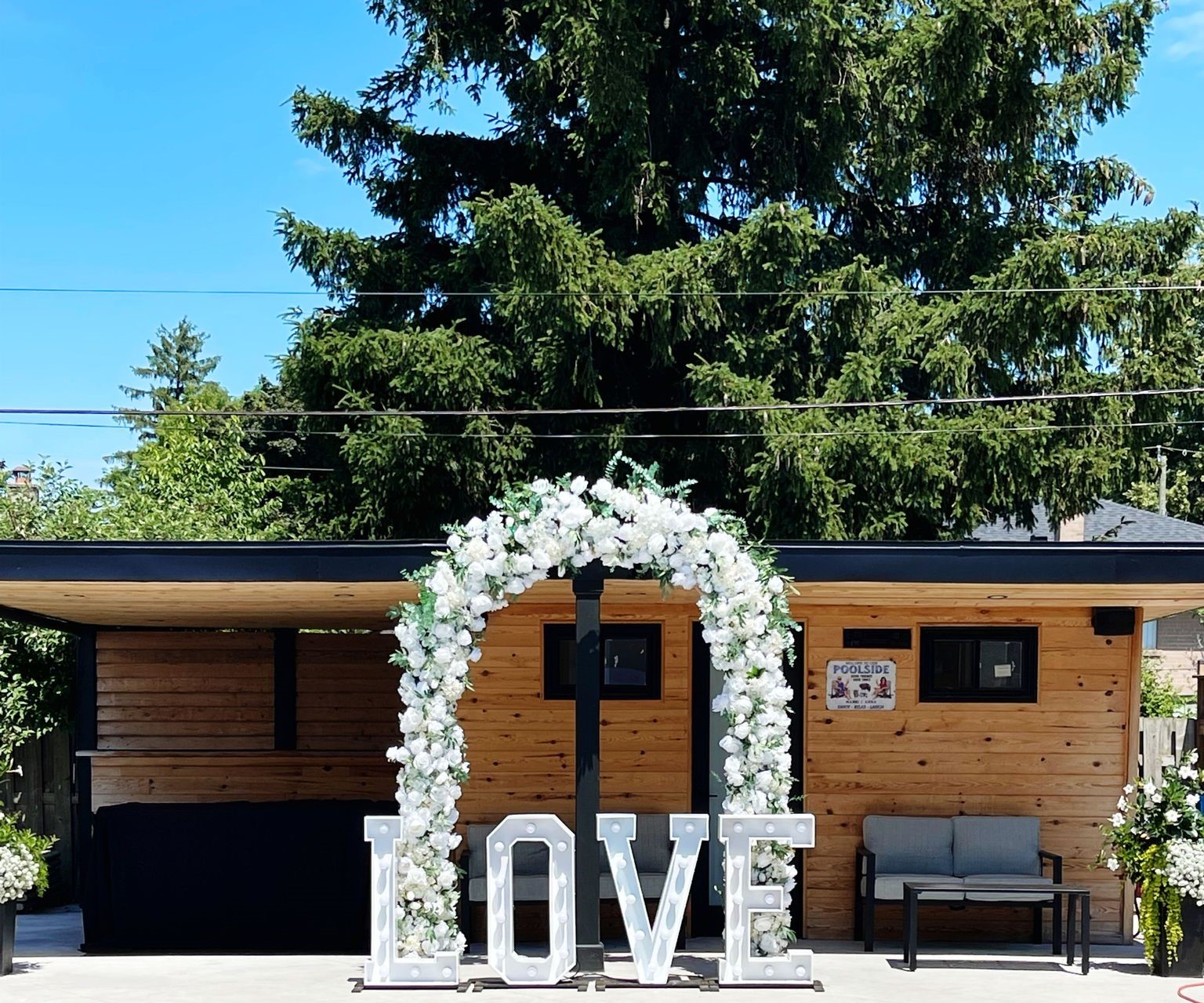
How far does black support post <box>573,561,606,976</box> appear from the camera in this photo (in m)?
7.66

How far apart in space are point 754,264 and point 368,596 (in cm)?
938

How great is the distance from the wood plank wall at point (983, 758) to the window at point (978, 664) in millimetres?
60

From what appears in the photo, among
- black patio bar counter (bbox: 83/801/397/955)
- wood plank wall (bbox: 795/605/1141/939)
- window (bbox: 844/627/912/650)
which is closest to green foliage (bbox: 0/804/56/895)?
black patio bar counter (bbox: 83/801/397/955)

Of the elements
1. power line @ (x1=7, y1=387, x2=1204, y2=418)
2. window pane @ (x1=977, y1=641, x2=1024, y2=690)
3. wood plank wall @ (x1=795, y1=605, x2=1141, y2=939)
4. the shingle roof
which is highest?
power line @ (x1=7, y1=387, x2=1204, y2=418)

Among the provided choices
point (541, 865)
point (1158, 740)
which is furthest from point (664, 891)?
point (1158, 740)

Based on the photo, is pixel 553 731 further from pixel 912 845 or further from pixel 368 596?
pixel 912 845

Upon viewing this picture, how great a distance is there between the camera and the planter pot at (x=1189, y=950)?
824cm

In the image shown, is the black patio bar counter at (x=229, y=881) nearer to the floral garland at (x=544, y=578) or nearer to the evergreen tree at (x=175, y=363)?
the floral garland at (x=544, y=578)

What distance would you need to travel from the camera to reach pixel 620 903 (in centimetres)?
752

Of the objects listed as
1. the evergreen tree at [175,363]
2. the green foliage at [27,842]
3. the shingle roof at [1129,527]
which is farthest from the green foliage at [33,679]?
the evergreen tree at [175,363]

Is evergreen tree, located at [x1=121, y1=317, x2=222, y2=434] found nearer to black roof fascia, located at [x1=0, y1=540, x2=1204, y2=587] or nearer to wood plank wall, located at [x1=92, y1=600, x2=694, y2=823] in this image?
wood plank wall, located at [x1=92, y1=600, x2=694, y2=823]

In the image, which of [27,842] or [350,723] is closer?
[27,842]

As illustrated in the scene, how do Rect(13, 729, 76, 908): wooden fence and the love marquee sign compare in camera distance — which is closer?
the love marquee sign

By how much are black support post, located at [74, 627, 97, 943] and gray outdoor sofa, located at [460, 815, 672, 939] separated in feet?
9.92
